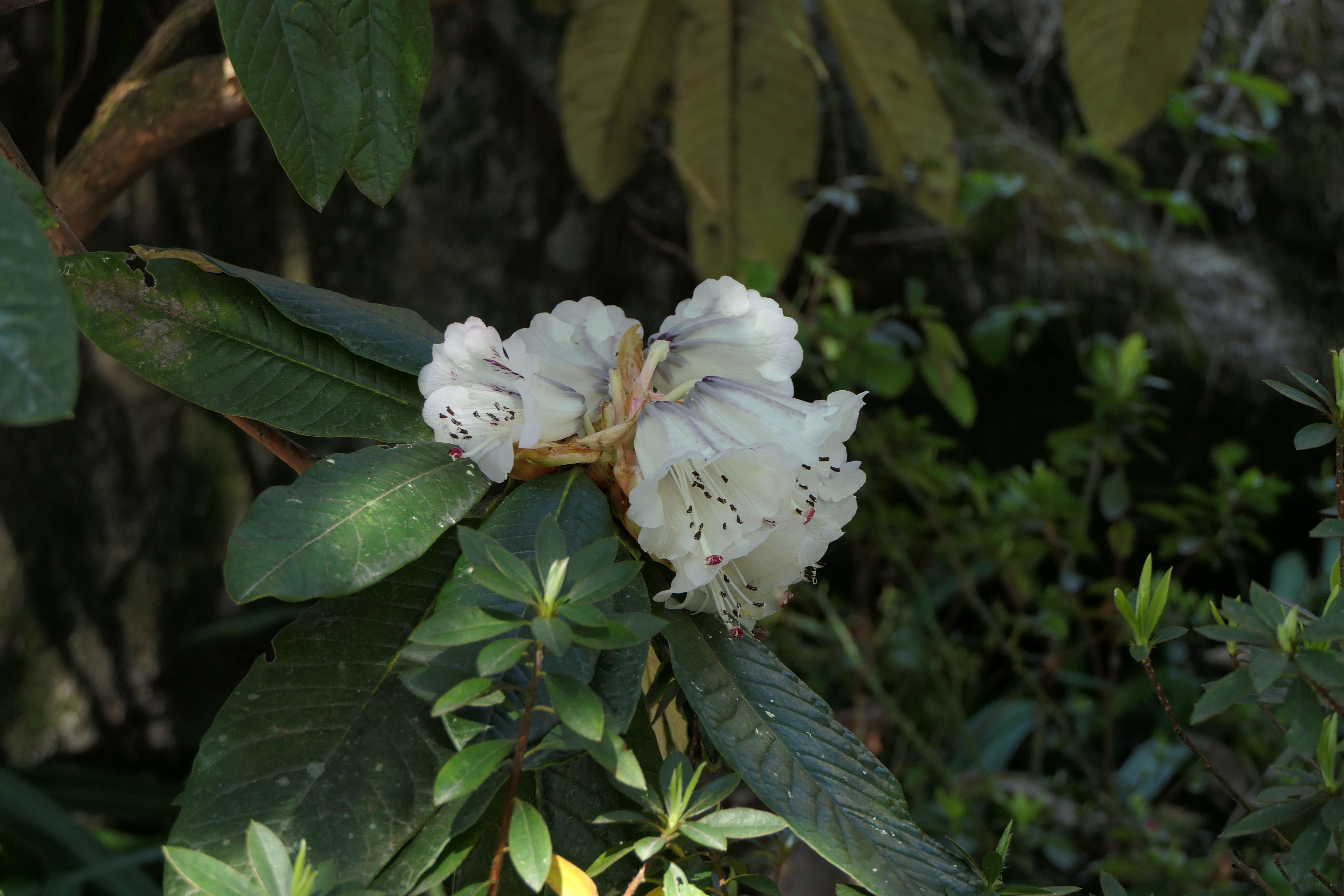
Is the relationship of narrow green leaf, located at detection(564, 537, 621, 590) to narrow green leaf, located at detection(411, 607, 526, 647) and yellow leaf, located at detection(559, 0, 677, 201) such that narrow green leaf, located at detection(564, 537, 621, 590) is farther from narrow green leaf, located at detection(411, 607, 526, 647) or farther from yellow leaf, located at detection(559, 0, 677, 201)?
yellow leaf, located at detection(559, 0, 677, 201)

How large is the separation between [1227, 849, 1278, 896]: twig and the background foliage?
0.80 m

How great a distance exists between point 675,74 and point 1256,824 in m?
1.69

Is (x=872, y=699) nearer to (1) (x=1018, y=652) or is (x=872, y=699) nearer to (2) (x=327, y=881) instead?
(1) (x=1018, y=652)

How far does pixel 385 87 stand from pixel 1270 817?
0.69m

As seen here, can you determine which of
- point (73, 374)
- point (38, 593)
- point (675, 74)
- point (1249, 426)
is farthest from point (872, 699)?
point (73, 374)

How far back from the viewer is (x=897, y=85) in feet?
5.67

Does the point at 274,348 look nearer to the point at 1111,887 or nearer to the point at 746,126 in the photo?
the point at 1111,887

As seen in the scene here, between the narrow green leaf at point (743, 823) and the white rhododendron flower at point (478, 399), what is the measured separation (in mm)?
245

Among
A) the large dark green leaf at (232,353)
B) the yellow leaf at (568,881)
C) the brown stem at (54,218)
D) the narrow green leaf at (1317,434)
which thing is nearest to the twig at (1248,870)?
the narrow green leaf at (1317,434)

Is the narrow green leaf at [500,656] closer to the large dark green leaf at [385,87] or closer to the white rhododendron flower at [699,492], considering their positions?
the white rhododendron flower at [699,492]

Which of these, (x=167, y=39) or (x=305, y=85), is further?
(x=167, y=39)

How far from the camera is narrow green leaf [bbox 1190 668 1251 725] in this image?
1.44 feet

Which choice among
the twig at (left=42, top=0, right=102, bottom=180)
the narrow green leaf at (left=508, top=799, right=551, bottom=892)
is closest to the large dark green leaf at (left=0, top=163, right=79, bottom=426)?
the narrow green leaf at (left=508, top=799, right=551, bottom=892)

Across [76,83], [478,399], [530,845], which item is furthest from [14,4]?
[76,83]
